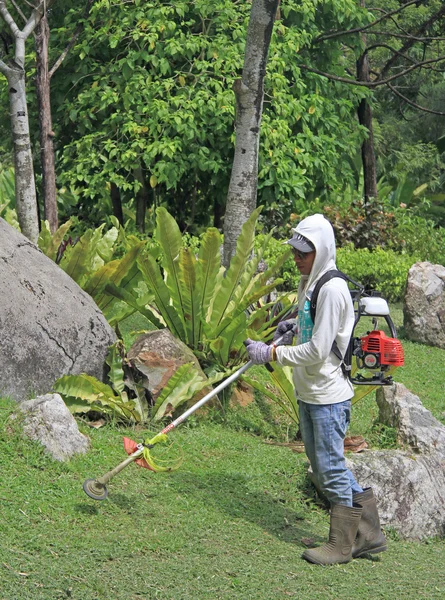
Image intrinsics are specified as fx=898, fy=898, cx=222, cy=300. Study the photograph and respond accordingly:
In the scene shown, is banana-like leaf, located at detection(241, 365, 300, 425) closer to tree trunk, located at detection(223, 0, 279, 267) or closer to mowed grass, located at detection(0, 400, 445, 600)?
mowed grass, located at detection(0, 400, 445, 600)

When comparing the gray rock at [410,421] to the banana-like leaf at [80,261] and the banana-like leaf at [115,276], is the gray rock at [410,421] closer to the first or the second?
the banana-like leaf at [115,276]

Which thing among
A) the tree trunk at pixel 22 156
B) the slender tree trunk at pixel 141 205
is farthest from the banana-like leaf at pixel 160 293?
the slender tree trunk at pixel 141 205

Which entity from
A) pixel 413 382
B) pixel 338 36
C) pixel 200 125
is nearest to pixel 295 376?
pixel 413 382

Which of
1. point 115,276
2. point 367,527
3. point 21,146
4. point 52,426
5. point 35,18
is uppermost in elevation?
point 35,18

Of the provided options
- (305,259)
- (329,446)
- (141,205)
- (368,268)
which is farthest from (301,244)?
(141,205)

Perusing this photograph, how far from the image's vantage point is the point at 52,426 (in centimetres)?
535

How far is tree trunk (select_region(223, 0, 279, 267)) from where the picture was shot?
8211 millimetres

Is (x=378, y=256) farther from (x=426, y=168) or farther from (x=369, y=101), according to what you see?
(x=426, y=168)

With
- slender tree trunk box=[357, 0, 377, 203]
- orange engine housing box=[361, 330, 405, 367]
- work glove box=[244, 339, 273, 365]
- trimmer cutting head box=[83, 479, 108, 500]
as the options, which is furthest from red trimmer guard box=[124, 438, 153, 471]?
slender tree trunk box=[357, 0, 377, 203]

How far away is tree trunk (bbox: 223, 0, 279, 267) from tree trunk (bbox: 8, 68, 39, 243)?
1.88 meters

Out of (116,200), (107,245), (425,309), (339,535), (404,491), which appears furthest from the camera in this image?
(116,200)

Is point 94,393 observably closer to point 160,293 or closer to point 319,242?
point 160,293

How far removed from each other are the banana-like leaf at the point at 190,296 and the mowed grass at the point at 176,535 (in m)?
1.23

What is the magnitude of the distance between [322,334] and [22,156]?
479cm
